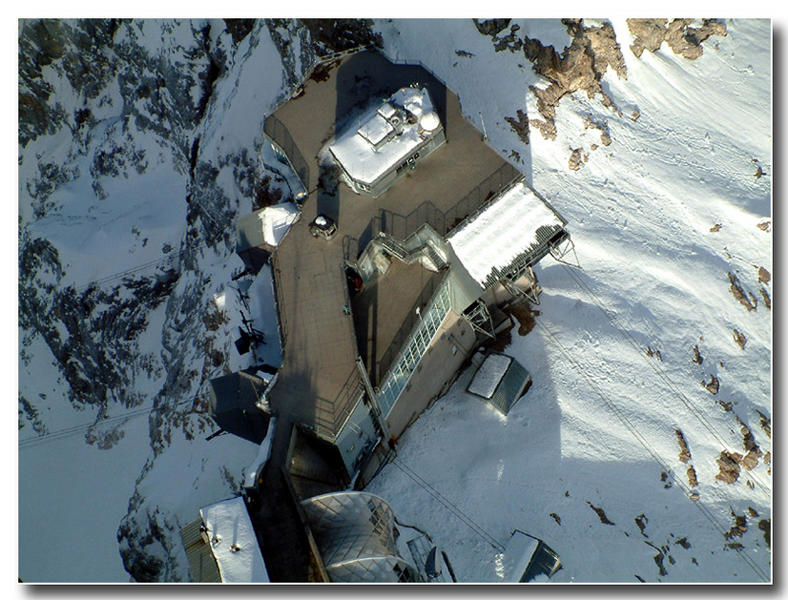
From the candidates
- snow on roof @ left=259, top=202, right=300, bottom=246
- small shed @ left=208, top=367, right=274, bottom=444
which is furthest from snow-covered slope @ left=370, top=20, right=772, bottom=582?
snow on roof @ left=259, top=202, right=300, bottom=246

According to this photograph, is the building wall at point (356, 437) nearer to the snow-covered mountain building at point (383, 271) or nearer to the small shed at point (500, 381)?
the snow-covered mountain building at point (383, 271)

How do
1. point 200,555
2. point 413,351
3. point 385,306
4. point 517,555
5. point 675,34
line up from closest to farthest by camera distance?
point 200,555 < point 517,555 < point 413,351 < point 385,306 < point 675,34

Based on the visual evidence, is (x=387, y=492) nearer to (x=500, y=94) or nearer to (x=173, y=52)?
(x=500, y=94)

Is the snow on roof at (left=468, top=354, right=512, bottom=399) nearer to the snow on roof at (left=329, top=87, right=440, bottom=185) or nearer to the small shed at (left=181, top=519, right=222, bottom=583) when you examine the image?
the snow on roof at (left=329, top=87, right=440, bottom=185)

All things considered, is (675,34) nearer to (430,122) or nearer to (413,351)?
(430,122)

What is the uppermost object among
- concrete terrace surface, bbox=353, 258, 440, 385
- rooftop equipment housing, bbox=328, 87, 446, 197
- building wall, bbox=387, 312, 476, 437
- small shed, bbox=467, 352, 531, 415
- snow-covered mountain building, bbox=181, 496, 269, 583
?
rooftop equipment housing, bbox=328, 87, 446, 197

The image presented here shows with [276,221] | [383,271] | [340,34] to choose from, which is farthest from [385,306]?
[340,34]

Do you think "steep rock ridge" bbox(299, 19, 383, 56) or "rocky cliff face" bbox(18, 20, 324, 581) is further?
"steep rock ridge" bbox(299, 19, 383, 56)
